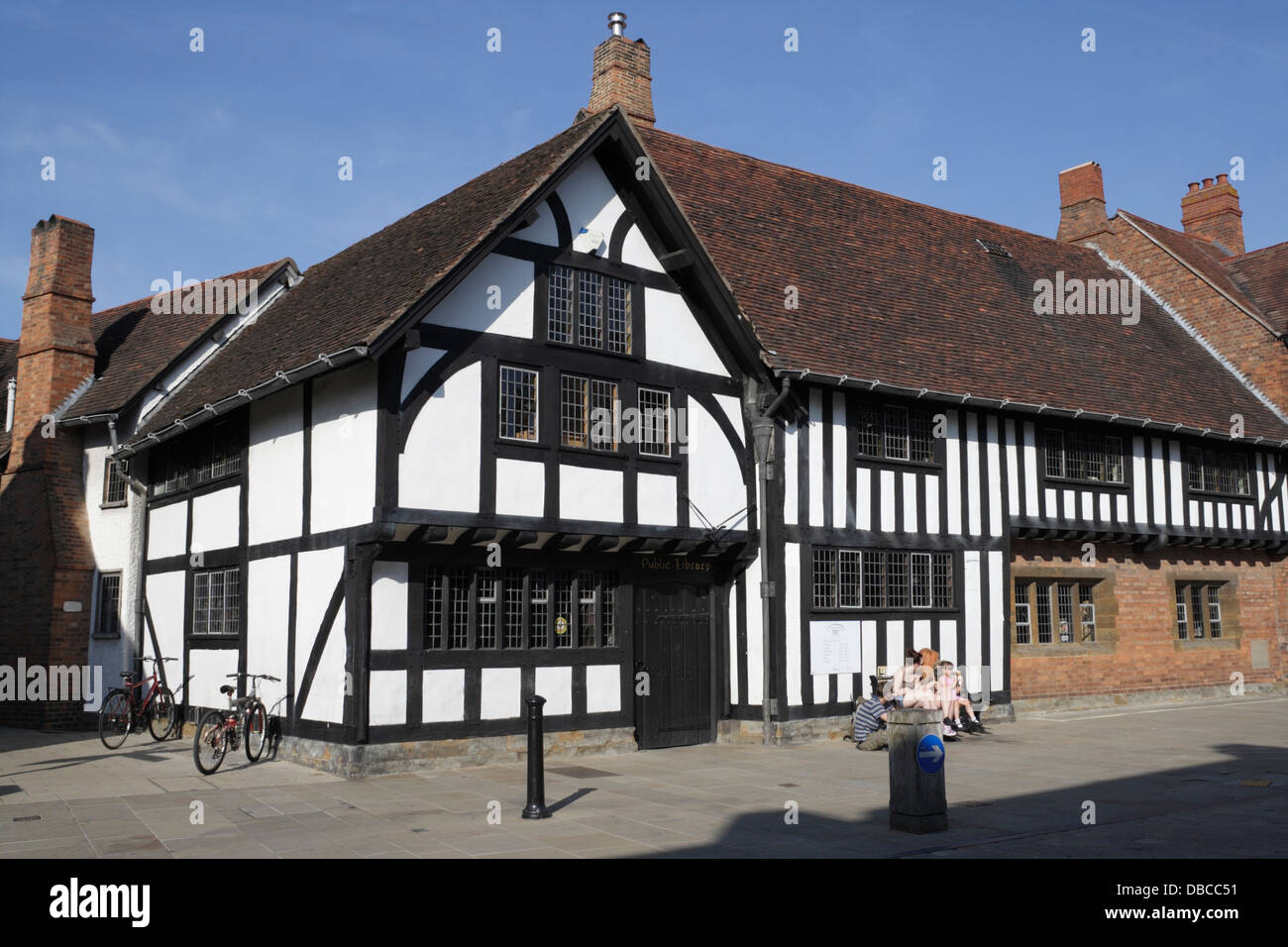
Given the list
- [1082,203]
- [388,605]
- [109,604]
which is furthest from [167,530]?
[1082,203]

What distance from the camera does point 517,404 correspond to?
14531 millimetres

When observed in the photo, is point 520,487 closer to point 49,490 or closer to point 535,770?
point 535,770

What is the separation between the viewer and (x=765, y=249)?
19.2 m

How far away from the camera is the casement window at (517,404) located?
14.4 m

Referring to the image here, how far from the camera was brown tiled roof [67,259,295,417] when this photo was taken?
20078 mm

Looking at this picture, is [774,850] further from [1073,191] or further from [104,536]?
[1073,191]

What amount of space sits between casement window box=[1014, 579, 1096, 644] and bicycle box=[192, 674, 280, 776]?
12618 mm

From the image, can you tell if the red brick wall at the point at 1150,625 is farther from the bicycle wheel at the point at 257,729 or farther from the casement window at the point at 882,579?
the bicycle wheel at the point at 257,729

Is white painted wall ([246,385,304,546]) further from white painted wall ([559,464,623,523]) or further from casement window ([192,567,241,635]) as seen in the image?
white painted wall ([559,464,623,523])

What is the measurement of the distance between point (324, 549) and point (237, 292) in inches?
379

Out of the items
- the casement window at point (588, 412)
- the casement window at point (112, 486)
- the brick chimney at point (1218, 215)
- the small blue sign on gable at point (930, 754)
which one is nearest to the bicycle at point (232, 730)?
the casement window at point (588, 412)

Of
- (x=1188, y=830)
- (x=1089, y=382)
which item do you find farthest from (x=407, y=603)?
(x=1089, y=382)

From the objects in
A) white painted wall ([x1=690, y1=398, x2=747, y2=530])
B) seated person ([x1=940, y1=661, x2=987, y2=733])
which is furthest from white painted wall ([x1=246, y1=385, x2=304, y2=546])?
seated person ([x1=940, y1=661, x2=987, y2=733])

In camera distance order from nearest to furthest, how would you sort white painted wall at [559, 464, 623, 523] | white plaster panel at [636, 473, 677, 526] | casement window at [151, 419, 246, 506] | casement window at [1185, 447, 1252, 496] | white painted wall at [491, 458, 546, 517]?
white painted wall at [491, 458, 546, 517] → white painted wall at [559, 464, 623, 523] → white plaster panel at [636, 473, 677, 526] → casement window at [151, 419, 246, 506] → casement window at [1185, 447, 1252, 496]
